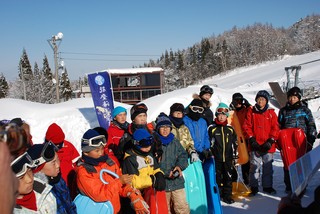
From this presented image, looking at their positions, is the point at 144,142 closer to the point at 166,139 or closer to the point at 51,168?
the point at 166,139

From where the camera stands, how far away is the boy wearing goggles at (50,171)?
100.0 inches

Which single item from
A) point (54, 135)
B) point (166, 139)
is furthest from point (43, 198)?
point (166, 139)

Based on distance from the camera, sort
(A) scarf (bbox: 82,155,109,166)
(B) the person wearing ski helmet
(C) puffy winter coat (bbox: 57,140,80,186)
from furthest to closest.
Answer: (B) the person wearing ski helmet
(C) puffy winter coat (bbox: 57,140,80,186)
(A) scarf (bbox: 82,155,109,166)

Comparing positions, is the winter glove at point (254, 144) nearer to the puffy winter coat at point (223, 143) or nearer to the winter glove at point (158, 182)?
the puffy winter coat at point (223, 143)

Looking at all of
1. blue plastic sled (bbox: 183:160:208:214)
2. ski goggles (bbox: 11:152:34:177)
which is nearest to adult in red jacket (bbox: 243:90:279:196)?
blue plastic sled (bbox: 183:160:208:214)

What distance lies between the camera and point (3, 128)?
4.33 feet

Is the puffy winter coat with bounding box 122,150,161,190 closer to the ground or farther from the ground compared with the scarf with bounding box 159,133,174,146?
closer to the ground

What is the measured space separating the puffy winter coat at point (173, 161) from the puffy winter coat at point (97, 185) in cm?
89

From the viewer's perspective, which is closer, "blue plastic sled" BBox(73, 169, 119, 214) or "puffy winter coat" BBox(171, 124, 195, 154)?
"blue plastic sled" BBox(73, 169, 119, 214)

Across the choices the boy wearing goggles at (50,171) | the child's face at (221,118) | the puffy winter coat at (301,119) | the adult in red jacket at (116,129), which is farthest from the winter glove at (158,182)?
the puffy winter coat at (301,119)

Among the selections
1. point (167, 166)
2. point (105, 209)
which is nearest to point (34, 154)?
point (105, 209)

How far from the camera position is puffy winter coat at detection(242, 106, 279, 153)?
499 centimetres

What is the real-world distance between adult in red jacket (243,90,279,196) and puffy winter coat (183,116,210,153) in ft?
3.31

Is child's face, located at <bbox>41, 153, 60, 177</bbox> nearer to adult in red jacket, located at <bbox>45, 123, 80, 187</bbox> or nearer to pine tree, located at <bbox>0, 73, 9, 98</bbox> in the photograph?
adult in red jacket, located at <bbox>45, 123, 80, 187</bbox>
